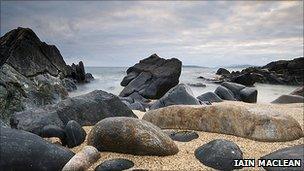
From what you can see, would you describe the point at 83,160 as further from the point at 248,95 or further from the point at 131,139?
the point at 248,95

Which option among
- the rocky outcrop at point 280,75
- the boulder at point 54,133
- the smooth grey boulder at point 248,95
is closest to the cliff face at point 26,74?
the boulder at point 54,133

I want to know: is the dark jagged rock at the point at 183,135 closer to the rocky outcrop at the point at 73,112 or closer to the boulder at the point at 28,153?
the rocky outcrop at the point at 73,112

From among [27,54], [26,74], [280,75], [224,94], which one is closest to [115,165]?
[26,74]

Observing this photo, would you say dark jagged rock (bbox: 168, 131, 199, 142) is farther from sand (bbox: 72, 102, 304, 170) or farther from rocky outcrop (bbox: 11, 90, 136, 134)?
rocky outcrop (bbox: 11, 90, 136, 134)

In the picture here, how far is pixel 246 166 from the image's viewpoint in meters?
4.93

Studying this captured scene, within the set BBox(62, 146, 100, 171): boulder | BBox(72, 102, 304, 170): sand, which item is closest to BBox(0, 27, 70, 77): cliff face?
BBox(72, 102, 304, 170): sand

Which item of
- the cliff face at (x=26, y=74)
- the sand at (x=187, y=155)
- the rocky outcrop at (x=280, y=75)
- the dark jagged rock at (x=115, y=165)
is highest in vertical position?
the cliff face at (x=26, y=74)

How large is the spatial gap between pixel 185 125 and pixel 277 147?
6.27 feet

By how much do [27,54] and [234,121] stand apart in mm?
6375

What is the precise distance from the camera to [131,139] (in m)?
5.38

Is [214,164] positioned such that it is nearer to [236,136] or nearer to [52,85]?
[236,136]

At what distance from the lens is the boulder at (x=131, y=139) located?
5332 millimetres

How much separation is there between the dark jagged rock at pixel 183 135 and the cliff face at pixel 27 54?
16.1 feet

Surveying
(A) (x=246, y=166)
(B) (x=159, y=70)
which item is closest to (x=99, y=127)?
(A) (x=246, y=166)
